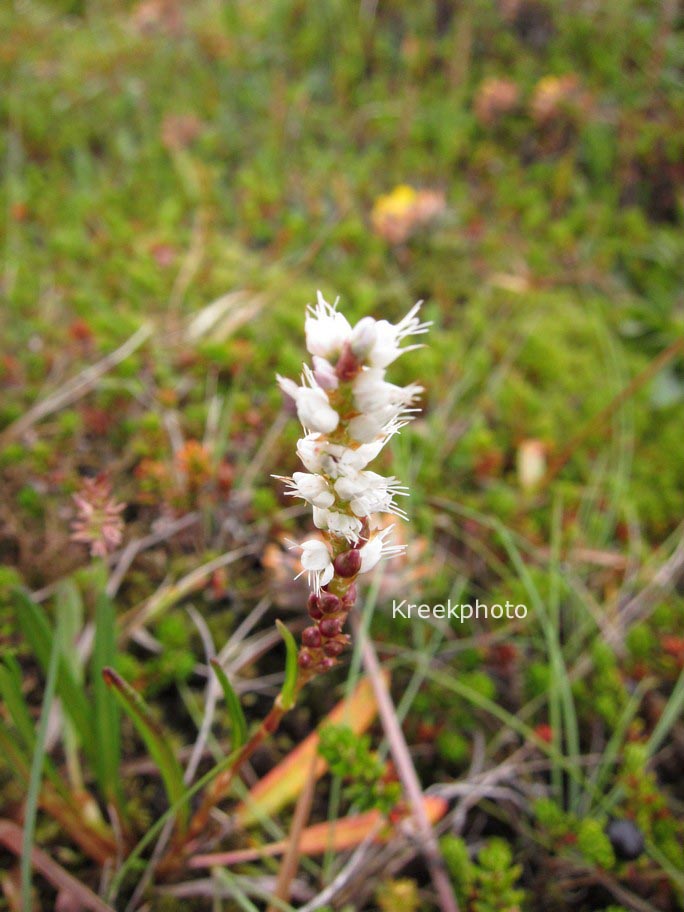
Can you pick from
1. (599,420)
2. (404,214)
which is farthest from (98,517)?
(404,214)

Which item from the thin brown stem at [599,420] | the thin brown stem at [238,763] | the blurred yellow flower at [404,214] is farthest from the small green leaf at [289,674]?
the blurred yellow flower at [404,214]

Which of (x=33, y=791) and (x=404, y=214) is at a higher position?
(x=404, y=214)

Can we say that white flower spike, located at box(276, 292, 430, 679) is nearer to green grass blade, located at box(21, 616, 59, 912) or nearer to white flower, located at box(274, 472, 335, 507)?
white flower, located at box(274, 472, 335, 507)

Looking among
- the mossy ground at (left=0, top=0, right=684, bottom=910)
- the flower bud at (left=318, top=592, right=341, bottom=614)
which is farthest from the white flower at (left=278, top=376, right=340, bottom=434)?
the mossy ground at (left=0, top=0, right=684, bottom=910)

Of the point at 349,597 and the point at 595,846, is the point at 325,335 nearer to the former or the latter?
the point at 349,597

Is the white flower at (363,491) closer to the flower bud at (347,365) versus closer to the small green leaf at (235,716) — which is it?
the flower bud at (347,365)

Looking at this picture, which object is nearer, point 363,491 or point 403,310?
point 363,491

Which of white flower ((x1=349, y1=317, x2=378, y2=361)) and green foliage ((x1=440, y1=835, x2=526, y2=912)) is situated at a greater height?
white flower ((x1=349, y1=317, x2=378, y2=361))
